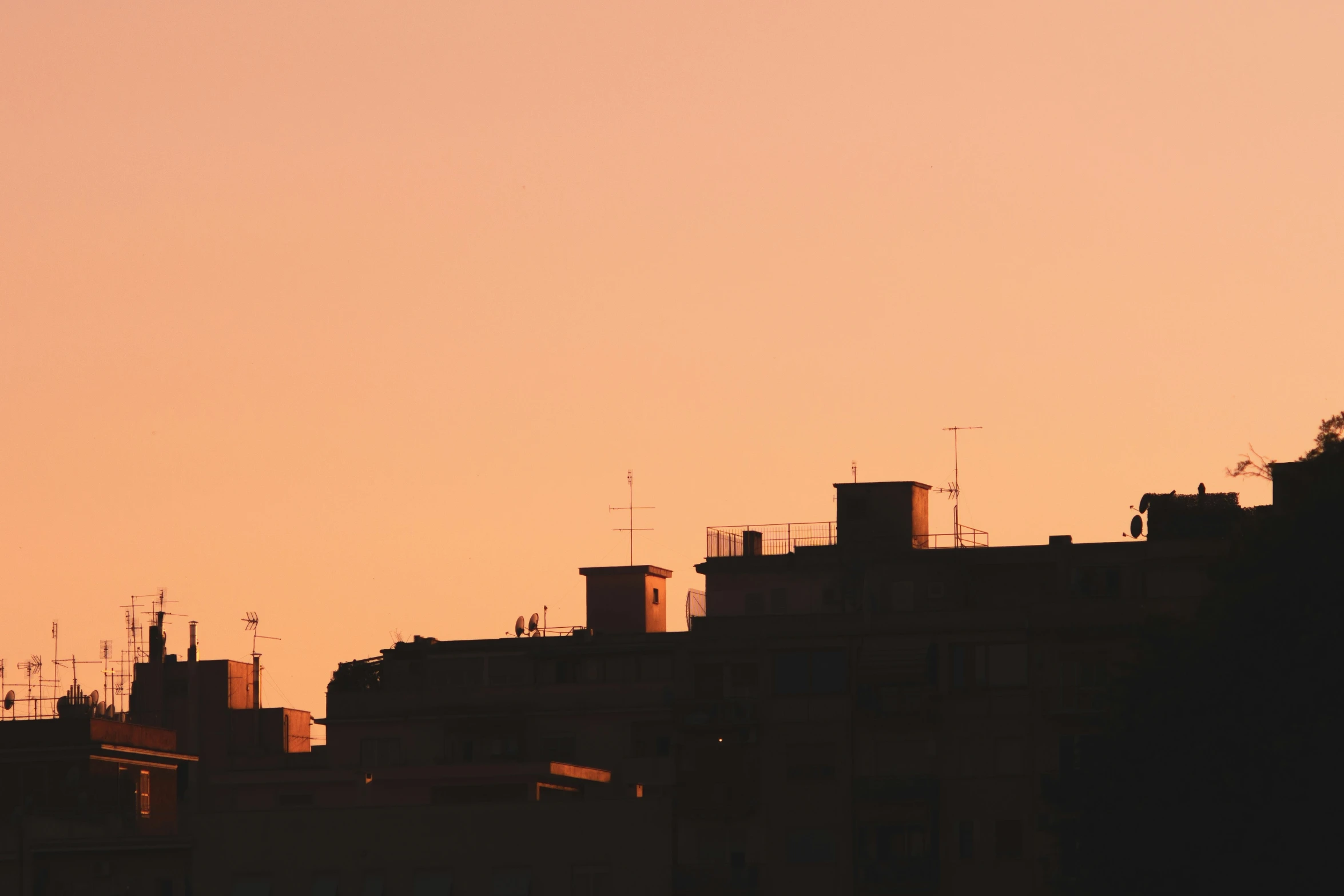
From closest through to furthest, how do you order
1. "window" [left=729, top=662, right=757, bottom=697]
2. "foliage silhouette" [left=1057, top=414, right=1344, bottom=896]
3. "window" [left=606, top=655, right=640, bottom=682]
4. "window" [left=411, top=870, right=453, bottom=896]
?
1. "foliage silhouette" [left=1057, top=414, right=1344, bottom=896]
2. "window" [left=411, top=870, right=453, bottom=896]
3. "window" [left=729, top=662, right=757, bottom=697]
4. "window" [left=606, top=655, right=640, bottom=682]

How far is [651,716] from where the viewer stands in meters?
91.8

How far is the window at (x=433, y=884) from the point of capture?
7431cm

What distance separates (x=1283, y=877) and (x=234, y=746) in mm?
82671

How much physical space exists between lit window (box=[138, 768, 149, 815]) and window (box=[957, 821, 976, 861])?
2618 cm

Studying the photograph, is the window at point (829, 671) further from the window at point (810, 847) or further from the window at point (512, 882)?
the window at point (512, 882)

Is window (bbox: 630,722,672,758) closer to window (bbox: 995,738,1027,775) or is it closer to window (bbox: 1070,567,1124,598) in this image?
window (bbox: 995,738,1027,775)

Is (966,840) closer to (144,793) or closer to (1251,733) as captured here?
(144,793)

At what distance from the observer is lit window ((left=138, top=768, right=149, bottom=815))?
80.5m

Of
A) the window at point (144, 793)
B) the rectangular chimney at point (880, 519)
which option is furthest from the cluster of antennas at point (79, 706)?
the rectangular chimney at point (880, 519)

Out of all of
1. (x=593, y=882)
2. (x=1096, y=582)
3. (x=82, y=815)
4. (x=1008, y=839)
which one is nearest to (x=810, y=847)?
(x=1008, y=839)

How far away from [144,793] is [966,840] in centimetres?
2660

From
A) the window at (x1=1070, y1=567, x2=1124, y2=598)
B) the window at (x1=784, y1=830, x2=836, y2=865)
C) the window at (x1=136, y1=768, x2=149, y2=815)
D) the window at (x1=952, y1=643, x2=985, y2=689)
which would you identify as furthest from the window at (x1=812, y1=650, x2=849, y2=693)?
the window at (x1=136, y1=768, x2=149, y2=815)

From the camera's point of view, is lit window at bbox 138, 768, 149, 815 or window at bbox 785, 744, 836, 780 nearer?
lit window at bbox 138, 768, 149, 815

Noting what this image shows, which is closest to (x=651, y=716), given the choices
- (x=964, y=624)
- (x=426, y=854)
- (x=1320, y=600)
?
(x=964, y=624)
